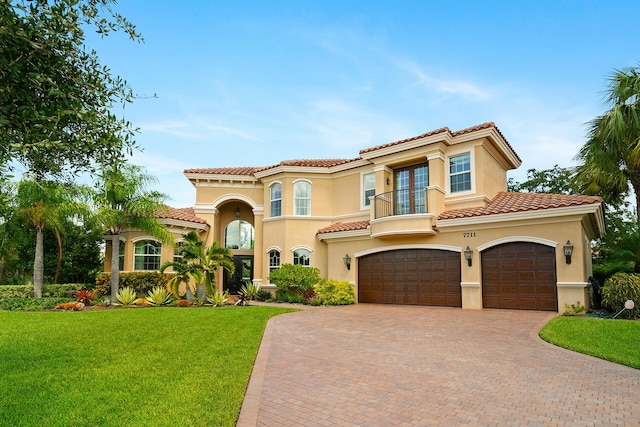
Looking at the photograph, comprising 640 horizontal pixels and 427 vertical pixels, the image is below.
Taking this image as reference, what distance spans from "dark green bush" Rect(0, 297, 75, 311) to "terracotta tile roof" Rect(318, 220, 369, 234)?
40.0 ft

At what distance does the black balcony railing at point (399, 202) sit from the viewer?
18.3 meters

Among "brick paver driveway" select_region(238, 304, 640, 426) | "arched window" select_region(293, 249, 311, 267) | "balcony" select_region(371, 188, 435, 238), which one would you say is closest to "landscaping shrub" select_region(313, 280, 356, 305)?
"arched window" select_region(293, 249, 311, 267)

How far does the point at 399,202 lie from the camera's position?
19.2 metres

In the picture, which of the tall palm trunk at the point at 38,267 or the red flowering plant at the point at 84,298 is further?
the tall palm trunk at the point at 38,267

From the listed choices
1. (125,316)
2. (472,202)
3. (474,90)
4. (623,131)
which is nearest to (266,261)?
(125,316)

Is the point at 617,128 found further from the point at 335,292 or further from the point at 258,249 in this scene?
the point at 258,249

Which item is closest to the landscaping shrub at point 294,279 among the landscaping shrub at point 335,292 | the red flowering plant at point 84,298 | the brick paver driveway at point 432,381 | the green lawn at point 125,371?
the landscaping shrub at point 335,292

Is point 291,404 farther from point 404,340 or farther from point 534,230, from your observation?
point 534,230

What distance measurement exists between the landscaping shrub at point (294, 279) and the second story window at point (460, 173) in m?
7.47

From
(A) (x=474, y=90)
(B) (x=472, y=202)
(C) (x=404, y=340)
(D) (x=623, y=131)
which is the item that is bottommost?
(C) (x=404, y=340)

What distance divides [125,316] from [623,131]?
53.8 feet

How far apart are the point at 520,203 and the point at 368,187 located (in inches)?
295

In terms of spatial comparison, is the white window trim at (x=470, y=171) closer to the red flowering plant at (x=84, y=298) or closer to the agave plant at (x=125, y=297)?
the agave plant at (x=125, y=297)

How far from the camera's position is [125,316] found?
44.4 ft
